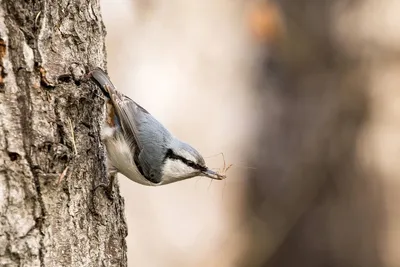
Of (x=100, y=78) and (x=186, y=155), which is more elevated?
(x=100, y=78)

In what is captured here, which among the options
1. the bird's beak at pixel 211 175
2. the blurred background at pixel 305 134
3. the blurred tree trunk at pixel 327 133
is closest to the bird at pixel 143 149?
the bird's beak at pixel 211 175

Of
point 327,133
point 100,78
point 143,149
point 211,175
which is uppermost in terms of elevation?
point 327,133

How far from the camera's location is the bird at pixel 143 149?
8.66ft

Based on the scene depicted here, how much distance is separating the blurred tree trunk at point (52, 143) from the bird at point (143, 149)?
0.15 metres

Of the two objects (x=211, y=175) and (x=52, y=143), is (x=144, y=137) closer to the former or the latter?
(x=211, y=175)

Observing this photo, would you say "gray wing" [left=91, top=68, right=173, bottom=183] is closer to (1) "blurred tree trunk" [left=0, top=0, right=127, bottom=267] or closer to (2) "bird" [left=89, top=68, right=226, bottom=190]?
(2) "bird" [left=89, top=68, right=226, bottom=190]

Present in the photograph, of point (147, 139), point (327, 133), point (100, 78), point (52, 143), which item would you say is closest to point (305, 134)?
point (327, 133)

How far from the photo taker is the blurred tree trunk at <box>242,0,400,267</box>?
5672mm

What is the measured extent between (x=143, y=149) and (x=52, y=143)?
702mm

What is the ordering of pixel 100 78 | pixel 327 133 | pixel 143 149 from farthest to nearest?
1. pixel 327 133
2. pixel 143 149
3. pixel 100 78

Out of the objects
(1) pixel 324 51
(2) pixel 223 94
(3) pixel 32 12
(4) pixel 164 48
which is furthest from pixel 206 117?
(3) pixel 32 12

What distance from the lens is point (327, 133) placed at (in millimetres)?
5699

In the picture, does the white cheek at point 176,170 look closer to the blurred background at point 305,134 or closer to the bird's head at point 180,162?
the bird's head at point 180,162

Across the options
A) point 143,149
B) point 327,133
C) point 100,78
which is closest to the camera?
point 100,78
